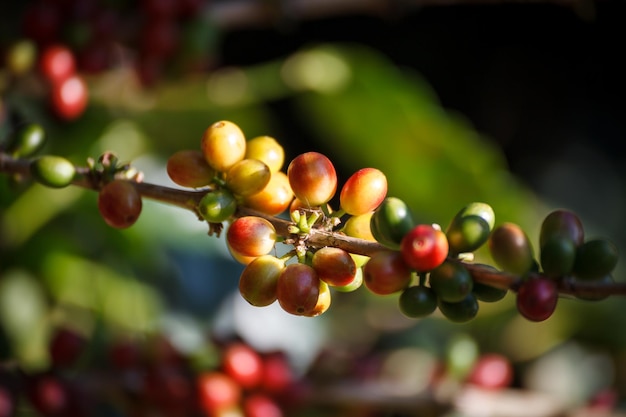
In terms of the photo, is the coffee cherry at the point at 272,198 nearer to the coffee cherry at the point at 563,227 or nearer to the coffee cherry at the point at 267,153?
the coffee cherry at the point at 267,153

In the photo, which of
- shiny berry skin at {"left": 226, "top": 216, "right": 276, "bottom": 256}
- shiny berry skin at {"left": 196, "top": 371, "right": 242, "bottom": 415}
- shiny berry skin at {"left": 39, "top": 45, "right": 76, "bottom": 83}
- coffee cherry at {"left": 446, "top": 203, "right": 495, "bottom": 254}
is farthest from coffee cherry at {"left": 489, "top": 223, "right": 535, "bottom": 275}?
shiny berry skin at {"left": 39, "top": 45, "right": 76, "bottom": 83}

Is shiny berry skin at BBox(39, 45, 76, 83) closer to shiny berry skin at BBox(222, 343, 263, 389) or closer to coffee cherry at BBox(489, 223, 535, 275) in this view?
shiny berry skin at BBox(222, 343, 263, 389)

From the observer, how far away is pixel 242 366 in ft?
2.49

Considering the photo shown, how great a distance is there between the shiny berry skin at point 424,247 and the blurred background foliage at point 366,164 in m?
0.47

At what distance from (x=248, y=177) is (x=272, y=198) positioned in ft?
0.09

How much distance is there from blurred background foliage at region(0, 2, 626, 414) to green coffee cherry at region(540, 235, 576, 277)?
49 centimetres

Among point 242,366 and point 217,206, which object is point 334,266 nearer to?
point 217,206

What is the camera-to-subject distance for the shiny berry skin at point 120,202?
1.32 ft

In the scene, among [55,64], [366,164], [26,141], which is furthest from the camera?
[366,164]

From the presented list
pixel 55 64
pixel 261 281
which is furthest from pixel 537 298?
pixel 55 64

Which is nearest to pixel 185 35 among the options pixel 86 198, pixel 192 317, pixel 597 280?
pixel 86 198

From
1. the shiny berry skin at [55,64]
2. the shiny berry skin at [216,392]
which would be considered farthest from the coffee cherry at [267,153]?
the shiny berry skin at [55,64]

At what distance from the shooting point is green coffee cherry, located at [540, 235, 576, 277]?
372 mm

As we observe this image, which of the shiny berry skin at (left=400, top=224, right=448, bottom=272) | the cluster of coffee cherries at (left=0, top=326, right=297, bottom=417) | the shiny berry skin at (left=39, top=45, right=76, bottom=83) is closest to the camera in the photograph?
the shiny berry skin at (left=400, top=224, right=448, bottom=272)
